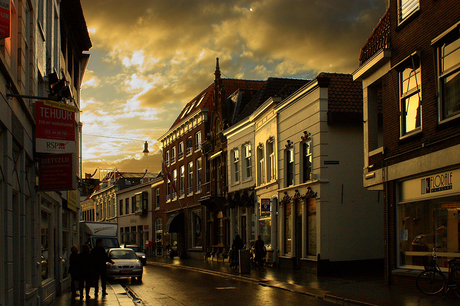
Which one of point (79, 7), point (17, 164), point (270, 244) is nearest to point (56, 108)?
point (17, 164)

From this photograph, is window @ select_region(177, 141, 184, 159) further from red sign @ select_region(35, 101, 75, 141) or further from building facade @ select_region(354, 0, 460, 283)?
red sign @ select_region(35, 101, 75, 141)

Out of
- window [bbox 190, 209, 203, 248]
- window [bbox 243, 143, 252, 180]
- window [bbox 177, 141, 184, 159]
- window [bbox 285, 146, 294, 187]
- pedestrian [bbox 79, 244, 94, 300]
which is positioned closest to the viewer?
pedestrian [bbox 79, 244, 94, 300]

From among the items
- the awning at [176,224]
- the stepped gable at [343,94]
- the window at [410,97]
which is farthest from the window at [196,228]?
the window at [410,97]

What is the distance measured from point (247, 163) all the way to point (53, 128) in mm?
20975

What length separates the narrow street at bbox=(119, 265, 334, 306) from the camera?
585 inches

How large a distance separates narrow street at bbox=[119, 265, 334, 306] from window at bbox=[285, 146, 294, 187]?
21.2ft

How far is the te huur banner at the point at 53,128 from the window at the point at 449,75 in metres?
9.49

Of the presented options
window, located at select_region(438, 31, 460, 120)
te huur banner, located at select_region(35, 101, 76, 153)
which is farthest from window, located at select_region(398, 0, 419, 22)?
te huur banner, located at select_region(35, 101, 76, 153)

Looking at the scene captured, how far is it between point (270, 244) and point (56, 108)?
17.8 metres

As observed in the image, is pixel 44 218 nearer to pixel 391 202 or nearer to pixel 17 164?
pixel 17 164

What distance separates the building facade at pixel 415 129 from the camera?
14.1 meters

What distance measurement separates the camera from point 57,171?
14031 mm

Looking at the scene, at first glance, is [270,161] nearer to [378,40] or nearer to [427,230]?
[378,40]

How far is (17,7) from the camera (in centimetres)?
1138
